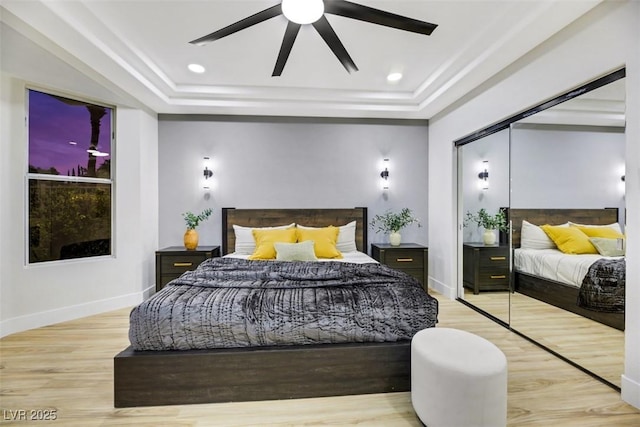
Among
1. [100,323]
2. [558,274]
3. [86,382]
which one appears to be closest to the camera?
[86,382]

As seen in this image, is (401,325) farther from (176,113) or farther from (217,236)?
(176,113)

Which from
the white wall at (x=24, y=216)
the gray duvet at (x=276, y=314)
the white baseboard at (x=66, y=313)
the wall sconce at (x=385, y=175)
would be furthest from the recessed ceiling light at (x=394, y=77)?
the white baseboard at (x=66, y=313)

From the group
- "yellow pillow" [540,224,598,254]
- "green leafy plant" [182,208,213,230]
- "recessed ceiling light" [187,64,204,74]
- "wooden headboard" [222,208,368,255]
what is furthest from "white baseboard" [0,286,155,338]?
"yellow pillow" [540,224,598,254]

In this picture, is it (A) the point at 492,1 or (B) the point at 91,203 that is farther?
(B) the point at 91,203

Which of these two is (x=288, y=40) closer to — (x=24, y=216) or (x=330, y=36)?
(x=330, y=36)

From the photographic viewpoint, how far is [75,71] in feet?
9.53

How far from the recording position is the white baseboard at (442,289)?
13.4 ft

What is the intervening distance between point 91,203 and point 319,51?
123 inches

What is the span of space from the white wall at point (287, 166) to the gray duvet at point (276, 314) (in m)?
2.27

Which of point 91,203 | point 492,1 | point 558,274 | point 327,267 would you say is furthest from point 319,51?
point 91,203

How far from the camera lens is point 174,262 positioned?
385 centimetres

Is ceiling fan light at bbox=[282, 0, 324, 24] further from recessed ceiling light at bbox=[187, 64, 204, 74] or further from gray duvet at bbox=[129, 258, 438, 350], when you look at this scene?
gray duvet at bbox=[129, 258, 438, 350]

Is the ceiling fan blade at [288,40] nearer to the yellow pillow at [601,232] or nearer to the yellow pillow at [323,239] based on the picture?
the yellow pillow at [323,239]

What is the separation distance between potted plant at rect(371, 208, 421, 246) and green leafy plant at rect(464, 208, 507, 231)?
2.64 ft
